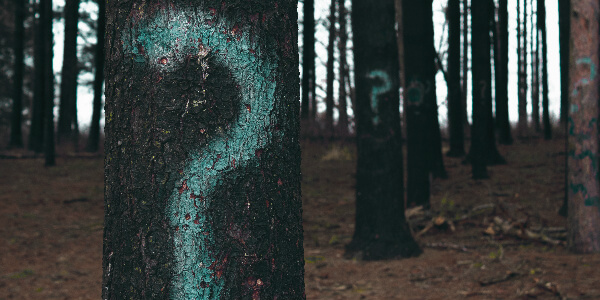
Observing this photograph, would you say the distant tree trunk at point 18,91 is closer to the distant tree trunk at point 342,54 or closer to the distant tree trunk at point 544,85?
the distant tree trunk at point 342,54

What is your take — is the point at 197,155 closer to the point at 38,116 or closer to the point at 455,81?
the point at 455,81

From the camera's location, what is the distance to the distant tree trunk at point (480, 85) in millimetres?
9234

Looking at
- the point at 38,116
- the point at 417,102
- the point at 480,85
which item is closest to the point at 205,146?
the point at 417,102

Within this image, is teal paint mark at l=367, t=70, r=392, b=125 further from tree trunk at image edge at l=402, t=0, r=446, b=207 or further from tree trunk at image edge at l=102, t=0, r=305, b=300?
tree trunk at image edge at l=102, t=0, r=305, b=300

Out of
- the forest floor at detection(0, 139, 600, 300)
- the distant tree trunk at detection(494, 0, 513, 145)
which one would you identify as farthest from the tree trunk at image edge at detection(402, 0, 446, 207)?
the distant tree trunk at detection(494, 0, 513, 145)

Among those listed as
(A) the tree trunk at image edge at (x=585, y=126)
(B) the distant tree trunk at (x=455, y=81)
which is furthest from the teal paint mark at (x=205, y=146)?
(B) the distant tree trunk at (x=455, y=81)

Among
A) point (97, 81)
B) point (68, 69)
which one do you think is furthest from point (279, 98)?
point (68, 69)

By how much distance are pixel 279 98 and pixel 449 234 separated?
572 centimetres

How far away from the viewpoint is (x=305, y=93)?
54.1ft

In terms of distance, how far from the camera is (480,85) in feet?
33.5

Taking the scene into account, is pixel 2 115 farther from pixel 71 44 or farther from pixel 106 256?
pixel 106 256

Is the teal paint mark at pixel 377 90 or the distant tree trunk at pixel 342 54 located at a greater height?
the distant tree trunk at pixel 342 54

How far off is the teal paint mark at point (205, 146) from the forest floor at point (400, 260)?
327 centimetres

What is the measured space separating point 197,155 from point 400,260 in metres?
4.47
